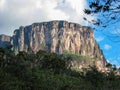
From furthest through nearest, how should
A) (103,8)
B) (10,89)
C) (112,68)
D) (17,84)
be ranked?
(112,68)
(17,84)
(10,89)
(103,8)

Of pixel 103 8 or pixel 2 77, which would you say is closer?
pixel 103 8

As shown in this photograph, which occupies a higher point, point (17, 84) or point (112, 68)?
point (112, 68)

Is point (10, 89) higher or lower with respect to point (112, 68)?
lower

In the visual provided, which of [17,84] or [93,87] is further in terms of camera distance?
[93,87]

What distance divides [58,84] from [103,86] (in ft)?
66.2

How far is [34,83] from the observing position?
71.1m

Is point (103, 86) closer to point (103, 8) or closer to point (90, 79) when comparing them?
Result: point (90, 79)

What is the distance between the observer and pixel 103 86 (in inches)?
3693

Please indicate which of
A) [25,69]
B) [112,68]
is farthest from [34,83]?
A: [112,68]

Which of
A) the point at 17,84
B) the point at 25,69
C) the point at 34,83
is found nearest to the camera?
the point at 17,84

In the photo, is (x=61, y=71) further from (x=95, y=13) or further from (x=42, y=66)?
(x=95, y=13)

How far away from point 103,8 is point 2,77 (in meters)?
58.0

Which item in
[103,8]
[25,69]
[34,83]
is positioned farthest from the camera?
[25,69]

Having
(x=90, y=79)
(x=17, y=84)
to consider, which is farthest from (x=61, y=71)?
(x=17, y=84)
